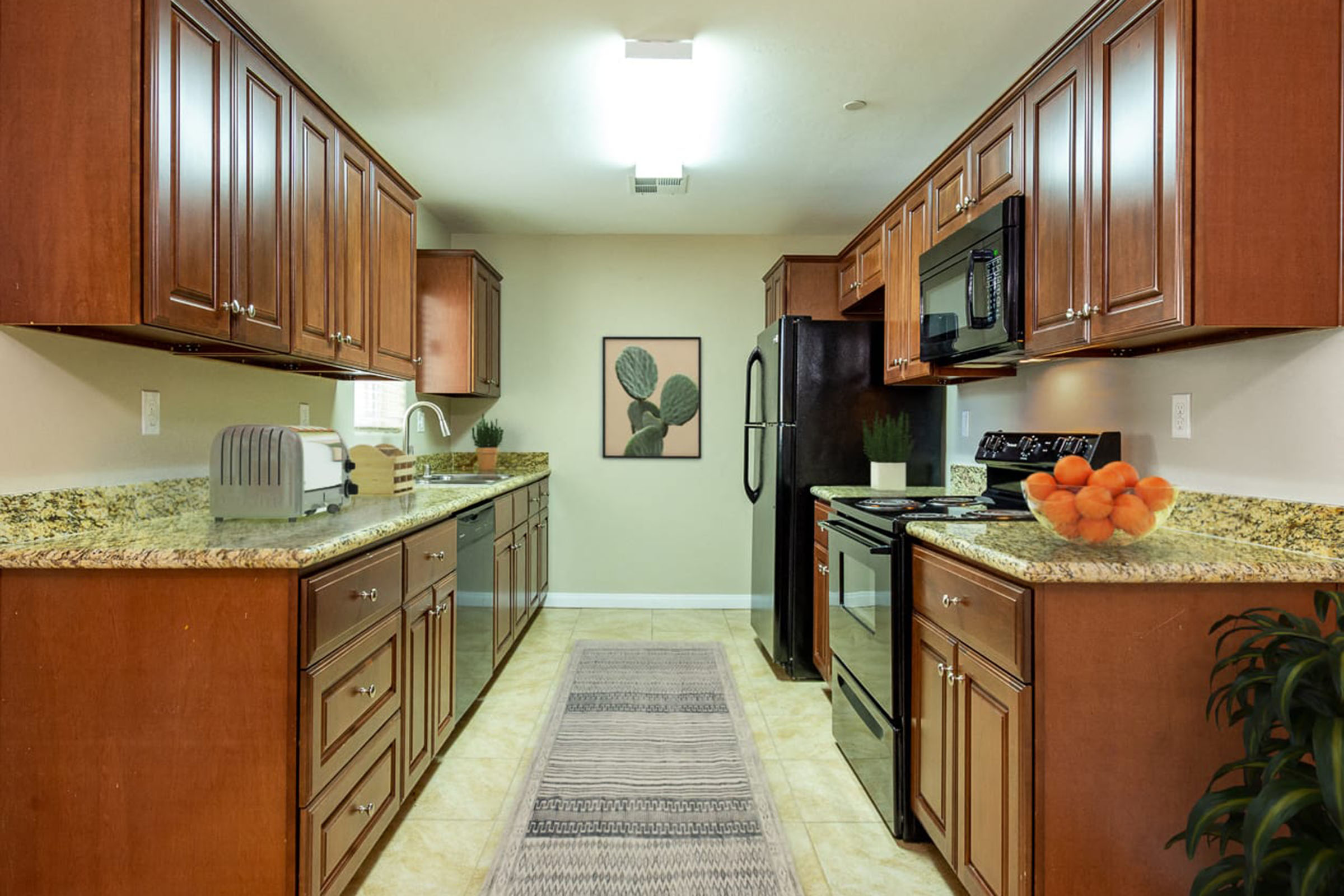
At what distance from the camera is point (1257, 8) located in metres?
1.47

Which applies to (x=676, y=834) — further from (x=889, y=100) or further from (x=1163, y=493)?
(x=889, y=100)

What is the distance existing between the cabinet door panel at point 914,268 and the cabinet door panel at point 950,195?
63mm

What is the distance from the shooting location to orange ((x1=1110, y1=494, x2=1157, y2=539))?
154cm

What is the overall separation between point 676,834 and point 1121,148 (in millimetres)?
2142

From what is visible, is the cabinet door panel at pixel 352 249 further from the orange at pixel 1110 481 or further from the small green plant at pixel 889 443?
the orange at pixel 1110 481

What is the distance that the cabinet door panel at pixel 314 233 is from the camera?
213 cm

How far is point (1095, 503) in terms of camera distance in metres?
1.56

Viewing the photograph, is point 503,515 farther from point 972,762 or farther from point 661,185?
point 972,762

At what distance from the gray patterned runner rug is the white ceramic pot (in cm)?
115

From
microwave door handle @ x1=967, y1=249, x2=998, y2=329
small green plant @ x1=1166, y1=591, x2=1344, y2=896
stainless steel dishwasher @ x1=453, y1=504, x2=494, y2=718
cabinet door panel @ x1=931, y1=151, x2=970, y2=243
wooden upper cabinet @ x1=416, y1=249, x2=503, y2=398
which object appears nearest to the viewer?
small green plant @ x1=1166, y1=591, x2=1344, y2=896

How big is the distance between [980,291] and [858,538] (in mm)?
871

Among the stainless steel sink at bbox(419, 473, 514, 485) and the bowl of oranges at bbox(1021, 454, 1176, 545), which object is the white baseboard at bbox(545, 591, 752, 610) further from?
the bowl of oranges at bbox(1021, 454, 1176, 545)

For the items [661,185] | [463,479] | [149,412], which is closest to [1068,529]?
[149,412]

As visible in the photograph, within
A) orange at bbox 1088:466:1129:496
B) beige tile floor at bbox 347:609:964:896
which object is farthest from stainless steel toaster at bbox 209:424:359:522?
orange at bbox 1088:466:1129:496
